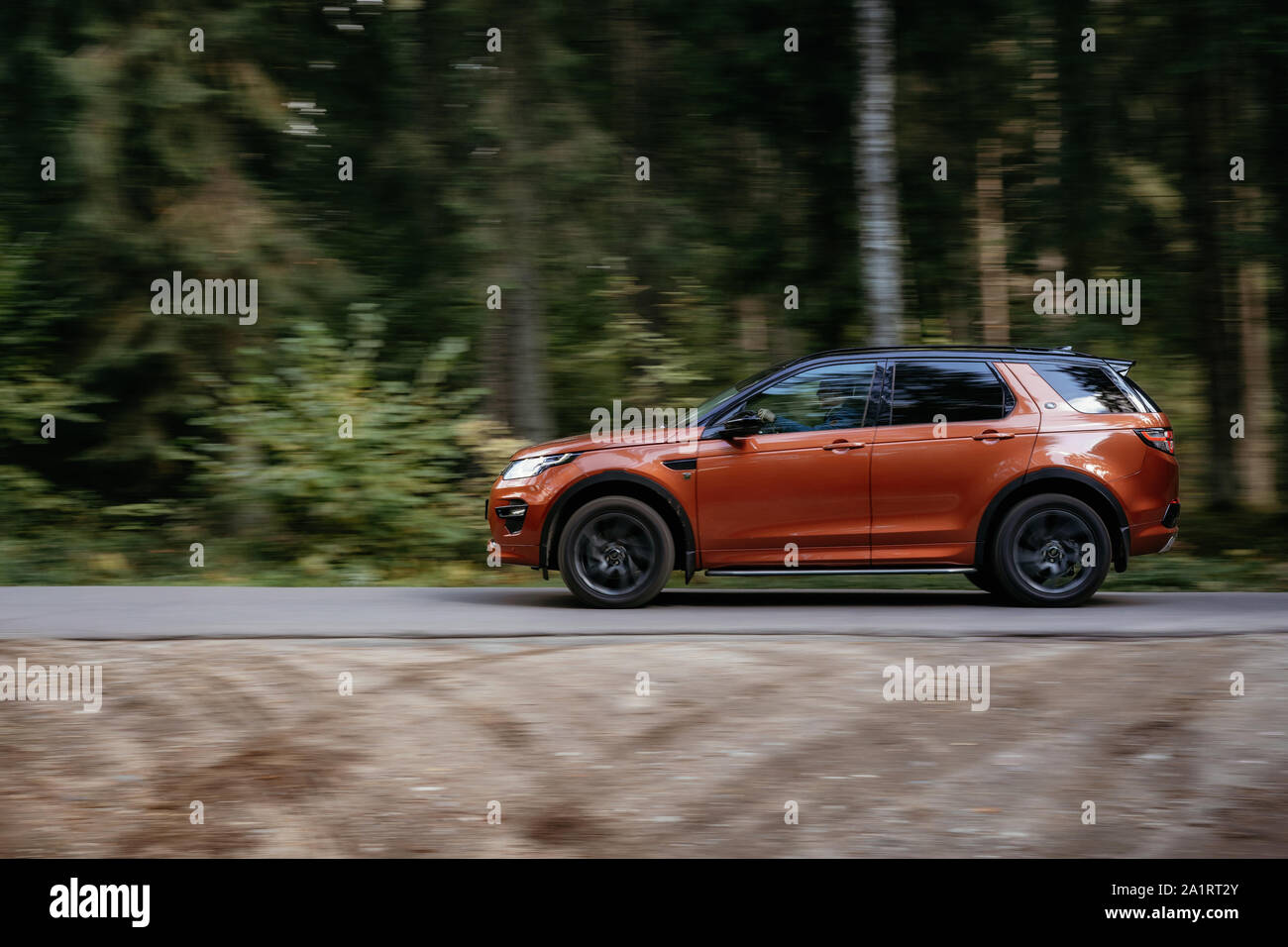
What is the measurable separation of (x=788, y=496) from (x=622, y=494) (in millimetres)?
1222

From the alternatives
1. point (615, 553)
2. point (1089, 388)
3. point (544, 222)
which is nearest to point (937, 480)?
point (1089, 388)

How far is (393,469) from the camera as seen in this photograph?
547 inches

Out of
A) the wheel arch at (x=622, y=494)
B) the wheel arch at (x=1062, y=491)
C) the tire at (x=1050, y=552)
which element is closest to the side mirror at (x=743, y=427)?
the wheel arch at (x=622, y=494)

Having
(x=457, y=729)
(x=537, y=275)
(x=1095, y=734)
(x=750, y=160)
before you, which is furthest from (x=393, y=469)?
(x=1095, y=734)

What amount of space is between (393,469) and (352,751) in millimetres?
8297

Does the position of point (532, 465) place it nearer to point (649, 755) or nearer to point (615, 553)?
point (615, 553)

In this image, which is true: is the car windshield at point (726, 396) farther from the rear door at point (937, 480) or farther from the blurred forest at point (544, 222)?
the blurred forest at point (544, 222)

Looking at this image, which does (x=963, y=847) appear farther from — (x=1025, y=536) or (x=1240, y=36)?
(x=1240, y=36)

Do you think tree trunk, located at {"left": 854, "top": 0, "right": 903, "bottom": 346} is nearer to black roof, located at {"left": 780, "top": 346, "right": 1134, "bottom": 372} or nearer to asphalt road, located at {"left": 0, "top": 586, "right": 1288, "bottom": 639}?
black roof, located at {"left": 780, "top": 346, "right": 1134, "bottom": 372}

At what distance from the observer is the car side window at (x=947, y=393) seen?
991 centimetres

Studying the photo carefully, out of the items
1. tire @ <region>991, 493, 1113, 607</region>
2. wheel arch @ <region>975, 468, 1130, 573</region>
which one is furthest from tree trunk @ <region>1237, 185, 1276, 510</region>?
tire @ <region>991, 493, 1113, 607</region>

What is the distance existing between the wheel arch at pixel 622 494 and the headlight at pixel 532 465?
25 cm

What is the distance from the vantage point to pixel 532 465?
10094 mm

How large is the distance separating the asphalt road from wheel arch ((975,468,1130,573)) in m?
0.47
